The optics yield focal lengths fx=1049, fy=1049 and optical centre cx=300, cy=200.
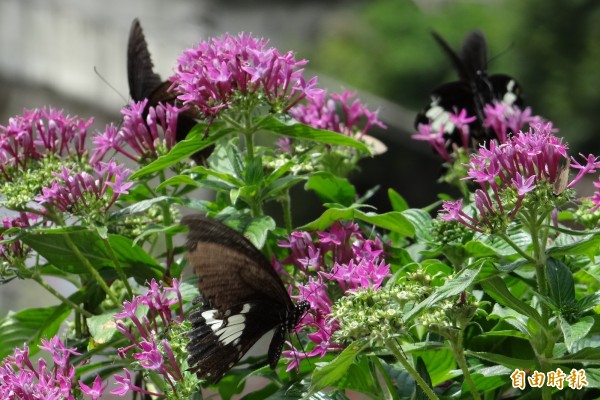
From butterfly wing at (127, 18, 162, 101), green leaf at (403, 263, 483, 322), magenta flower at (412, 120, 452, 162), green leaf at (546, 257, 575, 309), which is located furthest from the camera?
magenta flower at (412, 120, 452, 162)

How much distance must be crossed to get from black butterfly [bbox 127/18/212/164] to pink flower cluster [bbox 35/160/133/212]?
4.8 inches

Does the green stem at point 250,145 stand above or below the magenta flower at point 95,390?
above

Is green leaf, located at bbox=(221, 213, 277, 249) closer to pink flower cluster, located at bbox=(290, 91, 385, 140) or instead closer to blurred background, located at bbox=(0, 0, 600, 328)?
pink flower cluster, located at bbox=(290, 91, 385, 140)

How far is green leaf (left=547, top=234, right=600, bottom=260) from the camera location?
1.01 metres

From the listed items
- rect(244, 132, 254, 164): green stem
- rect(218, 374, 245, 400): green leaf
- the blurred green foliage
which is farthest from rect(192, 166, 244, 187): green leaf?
the blurred green foliage

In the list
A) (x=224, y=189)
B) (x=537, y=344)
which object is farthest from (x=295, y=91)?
(x=537, y=344)

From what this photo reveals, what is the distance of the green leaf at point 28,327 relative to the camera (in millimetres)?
1322

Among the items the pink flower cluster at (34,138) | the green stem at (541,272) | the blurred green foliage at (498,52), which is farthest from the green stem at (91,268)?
the blurred green foliage at (498,52)

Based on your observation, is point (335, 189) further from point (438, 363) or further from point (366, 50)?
point (366, 50)

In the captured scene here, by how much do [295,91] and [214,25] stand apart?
41.4ft

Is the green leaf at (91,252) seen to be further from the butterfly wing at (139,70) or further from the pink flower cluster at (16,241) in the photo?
the butterfly wing at (139,70)

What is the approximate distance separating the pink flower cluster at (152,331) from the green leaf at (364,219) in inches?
6.6

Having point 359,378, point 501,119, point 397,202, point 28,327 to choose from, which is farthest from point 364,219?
point 28,327

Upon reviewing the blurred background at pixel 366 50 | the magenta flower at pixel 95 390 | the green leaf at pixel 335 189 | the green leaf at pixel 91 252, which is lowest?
the magenta flower at pixel 95 390
